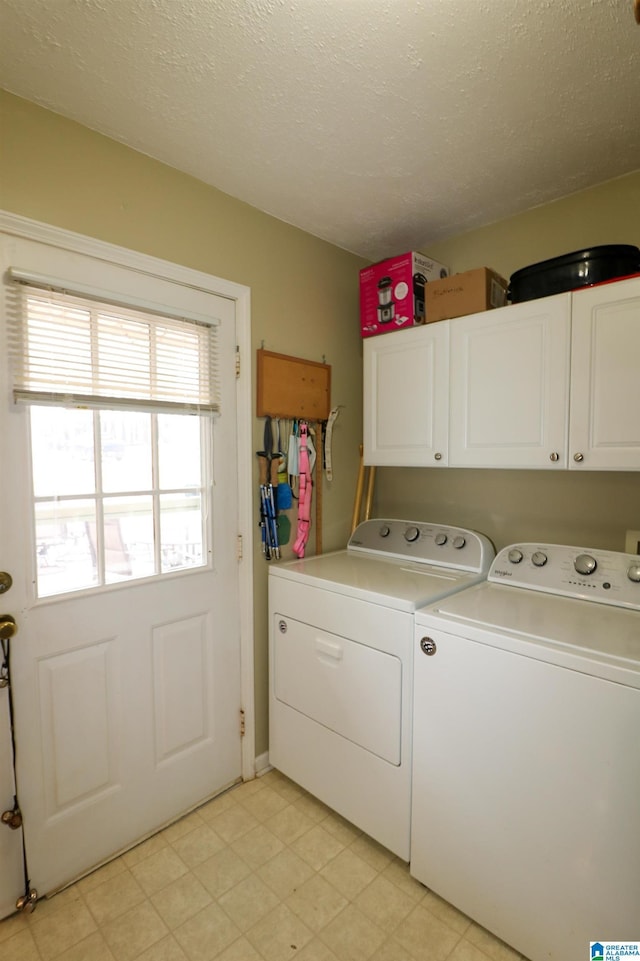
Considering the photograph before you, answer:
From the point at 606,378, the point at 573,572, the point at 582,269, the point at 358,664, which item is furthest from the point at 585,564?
the point at 582,269

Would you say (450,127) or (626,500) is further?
(626,500)

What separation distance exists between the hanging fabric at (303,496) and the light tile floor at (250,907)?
3.62 ft

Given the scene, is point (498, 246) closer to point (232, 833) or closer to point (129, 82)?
point (129, 82)

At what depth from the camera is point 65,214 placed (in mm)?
1423

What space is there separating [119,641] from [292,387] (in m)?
1.23

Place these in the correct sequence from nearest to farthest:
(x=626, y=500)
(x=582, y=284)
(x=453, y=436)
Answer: (x=582, y=284), (x=626, y=500), (x=453, y=436)

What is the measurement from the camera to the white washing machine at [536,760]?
3.68 feet

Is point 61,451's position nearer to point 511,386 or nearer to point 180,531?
point 180,531

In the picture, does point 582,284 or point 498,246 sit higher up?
point 498,246

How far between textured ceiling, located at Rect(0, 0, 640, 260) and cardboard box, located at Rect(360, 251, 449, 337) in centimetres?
26

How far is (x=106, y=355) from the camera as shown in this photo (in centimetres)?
154

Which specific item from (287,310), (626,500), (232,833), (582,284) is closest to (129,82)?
(287,310)

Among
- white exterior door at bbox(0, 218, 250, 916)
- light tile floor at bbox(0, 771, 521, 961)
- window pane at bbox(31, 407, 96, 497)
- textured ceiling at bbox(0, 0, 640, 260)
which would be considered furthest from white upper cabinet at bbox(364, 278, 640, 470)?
light tile floor at bbox(0, 771, 521, 961)

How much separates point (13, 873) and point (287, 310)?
2.22 m
